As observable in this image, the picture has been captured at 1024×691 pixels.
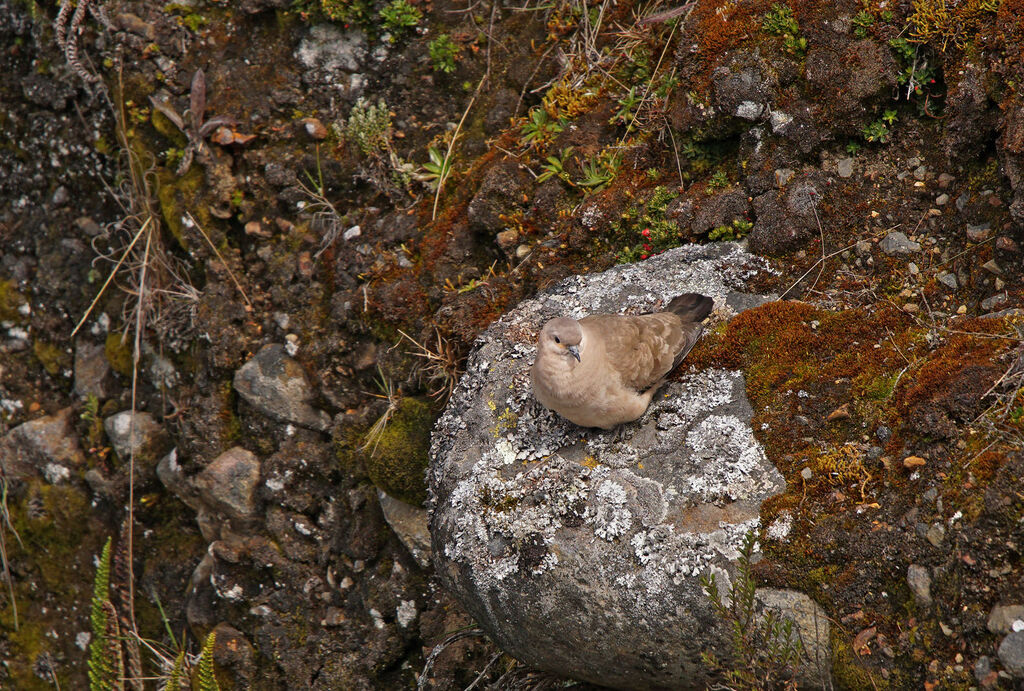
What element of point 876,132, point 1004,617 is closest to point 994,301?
point 876,132

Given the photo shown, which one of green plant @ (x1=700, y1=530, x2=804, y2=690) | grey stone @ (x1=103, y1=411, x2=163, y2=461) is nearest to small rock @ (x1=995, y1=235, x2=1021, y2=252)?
green plant @ (x1=700, y1=530, x2=804, y2=690)

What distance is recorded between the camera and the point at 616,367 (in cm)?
449

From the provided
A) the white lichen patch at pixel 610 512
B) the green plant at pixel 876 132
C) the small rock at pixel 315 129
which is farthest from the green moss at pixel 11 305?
the green plant at pixel 876 132

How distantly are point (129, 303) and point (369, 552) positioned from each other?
337cm

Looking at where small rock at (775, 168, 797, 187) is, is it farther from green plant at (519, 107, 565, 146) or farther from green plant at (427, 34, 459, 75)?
green plant at (427, 34, 459, 75)

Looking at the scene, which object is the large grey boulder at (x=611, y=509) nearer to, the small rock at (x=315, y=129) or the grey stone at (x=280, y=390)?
the grey stone at (x=280, y=390)

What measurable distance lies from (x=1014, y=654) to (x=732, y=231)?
297cm

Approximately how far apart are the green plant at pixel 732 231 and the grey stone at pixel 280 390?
11.2 ft

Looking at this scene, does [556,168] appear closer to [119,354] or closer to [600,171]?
[600,171]

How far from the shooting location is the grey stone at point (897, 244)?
4.80 metres

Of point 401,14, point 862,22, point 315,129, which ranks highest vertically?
point 862,22

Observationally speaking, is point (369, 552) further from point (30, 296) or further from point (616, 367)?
point (30, 296)

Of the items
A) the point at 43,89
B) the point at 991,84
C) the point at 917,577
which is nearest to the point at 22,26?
the point at 43,89

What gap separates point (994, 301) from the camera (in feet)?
14.3
